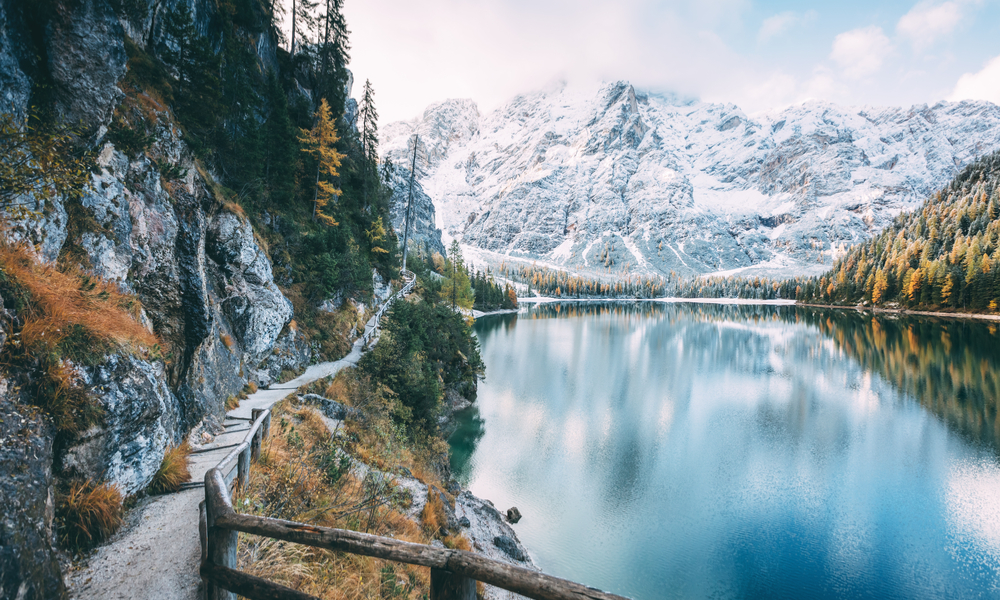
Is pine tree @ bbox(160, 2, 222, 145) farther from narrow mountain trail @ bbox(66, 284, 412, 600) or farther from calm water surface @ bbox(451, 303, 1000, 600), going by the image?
calm water surface @ bbox(451, 303, 1000, 600)

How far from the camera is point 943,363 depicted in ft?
148

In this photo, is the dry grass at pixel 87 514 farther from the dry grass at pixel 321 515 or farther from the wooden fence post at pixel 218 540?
the wooden fence post at pixel 218 540

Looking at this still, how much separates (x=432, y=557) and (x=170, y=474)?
23.1 feet

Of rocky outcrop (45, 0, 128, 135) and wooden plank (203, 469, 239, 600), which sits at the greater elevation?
rocky outcrop (45, 0, 128, 135)

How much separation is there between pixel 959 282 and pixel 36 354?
5216 inches

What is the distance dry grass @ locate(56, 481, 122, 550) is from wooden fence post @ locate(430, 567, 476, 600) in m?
5.21

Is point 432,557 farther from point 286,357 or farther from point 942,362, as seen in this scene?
point 942,362

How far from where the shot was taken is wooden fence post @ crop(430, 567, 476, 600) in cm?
351

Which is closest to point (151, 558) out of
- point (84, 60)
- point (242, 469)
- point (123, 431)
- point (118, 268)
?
point (123, 431)

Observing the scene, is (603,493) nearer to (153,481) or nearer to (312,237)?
(153,481)

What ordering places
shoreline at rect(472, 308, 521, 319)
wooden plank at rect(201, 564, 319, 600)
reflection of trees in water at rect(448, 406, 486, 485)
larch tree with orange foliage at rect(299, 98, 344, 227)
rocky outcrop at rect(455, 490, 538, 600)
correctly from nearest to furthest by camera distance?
1. wooden plank at rect(201, 564, 319, 600)
2. rocky outcrop at rect(455, 490, 538, 600)
3. reflection of trees in water at rect(448, 406, 486, 485)
4. larch tree with orange foliage at rect(299, 98, 344, 227)
5. shoreline at rect(472, 308, 521, 319)

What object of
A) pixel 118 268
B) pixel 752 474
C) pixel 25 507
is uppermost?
pixel 118 268

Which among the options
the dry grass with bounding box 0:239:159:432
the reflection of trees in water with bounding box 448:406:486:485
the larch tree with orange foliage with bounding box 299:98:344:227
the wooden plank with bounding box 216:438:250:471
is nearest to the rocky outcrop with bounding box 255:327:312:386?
the wooden plank with bounding box 216:438:250:471

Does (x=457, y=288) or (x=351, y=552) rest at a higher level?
(x=457, y=288)
